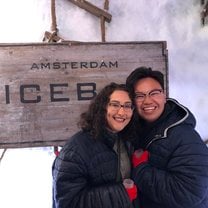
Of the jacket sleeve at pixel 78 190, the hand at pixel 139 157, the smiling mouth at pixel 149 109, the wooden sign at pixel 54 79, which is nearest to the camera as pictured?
the jacket sleeve at pixel 78 190

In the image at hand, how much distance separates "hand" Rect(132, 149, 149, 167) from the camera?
48.9 inches

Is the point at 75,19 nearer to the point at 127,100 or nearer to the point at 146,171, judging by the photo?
the point at 127,100

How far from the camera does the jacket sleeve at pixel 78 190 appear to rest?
3.74ft

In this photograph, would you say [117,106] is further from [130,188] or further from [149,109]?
[130,188]

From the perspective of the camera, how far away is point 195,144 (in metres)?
1.19

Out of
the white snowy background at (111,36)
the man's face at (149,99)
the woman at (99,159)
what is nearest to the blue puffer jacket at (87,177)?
the woman at (99,159)

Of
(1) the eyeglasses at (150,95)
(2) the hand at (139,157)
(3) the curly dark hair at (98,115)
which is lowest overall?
(2) the hand at (139,157)

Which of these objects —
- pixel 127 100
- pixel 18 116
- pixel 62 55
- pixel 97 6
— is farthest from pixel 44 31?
pixel 127 100

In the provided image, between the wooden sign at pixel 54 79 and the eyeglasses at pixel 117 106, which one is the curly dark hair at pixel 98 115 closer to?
the eyeglasses at pixel 117 106

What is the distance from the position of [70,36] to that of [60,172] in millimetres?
1744

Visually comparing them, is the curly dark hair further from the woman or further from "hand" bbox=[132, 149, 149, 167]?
"hand" bbox=[132, 149, 149, 167]

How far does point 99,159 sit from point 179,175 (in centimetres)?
28

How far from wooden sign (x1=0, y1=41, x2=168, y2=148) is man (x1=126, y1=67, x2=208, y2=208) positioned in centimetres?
68

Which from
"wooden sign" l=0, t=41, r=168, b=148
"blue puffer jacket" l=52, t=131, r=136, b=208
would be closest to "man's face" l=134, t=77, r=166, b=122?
"blue puffer jacket" l=52, t=131, r=136, b=208
